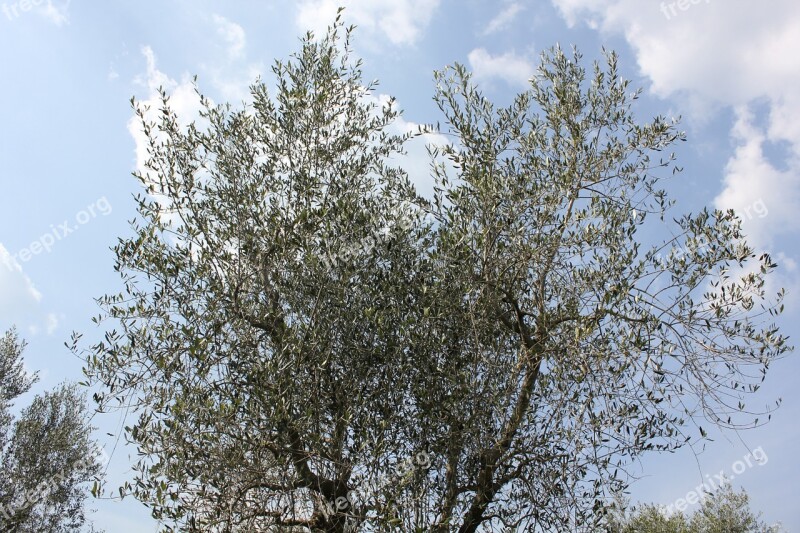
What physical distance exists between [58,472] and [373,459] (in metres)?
15.8

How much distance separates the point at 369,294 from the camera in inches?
295

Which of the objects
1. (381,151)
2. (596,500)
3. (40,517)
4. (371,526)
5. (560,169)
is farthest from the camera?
(40,517)

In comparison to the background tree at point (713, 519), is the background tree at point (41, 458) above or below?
above

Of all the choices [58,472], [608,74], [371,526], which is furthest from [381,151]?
[58,472]

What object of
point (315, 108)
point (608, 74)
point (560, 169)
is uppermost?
point (315, 108)

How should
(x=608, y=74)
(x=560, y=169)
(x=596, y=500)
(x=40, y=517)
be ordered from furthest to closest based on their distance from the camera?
(x=40, y=517)
(x=608, y=74)
(x=560, y=169)
(x=596, y=500)

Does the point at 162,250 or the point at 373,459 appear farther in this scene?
the point at 162,250

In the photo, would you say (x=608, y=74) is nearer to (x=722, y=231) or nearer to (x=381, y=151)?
(x=722, y=231)

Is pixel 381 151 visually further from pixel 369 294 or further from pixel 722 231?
pixel 722 231

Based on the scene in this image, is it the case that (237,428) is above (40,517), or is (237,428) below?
below

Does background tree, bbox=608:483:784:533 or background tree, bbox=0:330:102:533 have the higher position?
background tree, bbox=0:330:102:533

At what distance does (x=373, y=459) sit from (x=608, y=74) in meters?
6.60

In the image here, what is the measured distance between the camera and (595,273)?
7.20 meters

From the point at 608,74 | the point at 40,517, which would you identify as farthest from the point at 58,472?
the point at 608,74
